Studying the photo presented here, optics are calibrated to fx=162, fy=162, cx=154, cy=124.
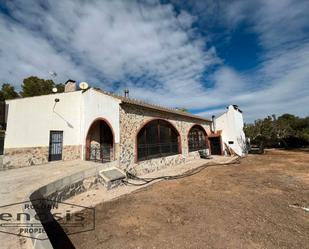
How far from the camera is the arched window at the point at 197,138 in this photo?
1759cm

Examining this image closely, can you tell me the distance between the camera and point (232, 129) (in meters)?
19.6

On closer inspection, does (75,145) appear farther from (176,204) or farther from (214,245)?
(214,245)

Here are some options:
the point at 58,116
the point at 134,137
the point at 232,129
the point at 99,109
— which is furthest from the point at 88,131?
the point at 232,129

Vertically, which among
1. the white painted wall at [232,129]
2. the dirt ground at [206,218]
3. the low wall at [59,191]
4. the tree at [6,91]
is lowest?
the dirt ground at [206,218]

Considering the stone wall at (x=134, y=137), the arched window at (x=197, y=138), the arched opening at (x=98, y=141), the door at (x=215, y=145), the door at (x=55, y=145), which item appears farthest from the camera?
the door at (x=215, y=145)

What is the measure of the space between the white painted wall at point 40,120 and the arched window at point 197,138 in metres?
11.1

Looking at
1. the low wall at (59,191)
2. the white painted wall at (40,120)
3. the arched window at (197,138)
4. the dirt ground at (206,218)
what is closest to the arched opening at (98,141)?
the white painted wall at (40,120)

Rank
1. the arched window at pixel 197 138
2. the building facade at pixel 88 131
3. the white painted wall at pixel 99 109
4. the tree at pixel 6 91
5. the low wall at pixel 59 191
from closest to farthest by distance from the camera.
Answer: the low wall at pixel 59 191, the white painted wall at pixel 99 109, the building facade at pixel 88 131, the arched window at pixel 197 138, the tree at pixel 6 91

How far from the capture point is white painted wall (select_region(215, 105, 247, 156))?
19.6 metres

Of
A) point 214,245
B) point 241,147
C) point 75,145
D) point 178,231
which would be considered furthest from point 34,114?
point 241,147

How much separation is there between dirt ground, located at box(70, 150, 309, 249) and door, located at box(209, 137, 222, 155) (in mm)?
11996

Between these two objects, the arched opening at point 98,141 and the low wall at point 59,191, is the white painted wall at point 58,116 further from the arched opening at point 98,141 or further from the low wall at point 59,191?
the low wall at point 59,191

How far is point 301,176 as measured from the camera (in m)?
9.63

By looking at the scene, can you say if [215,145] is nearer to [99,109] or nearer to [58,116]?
[99,109]
